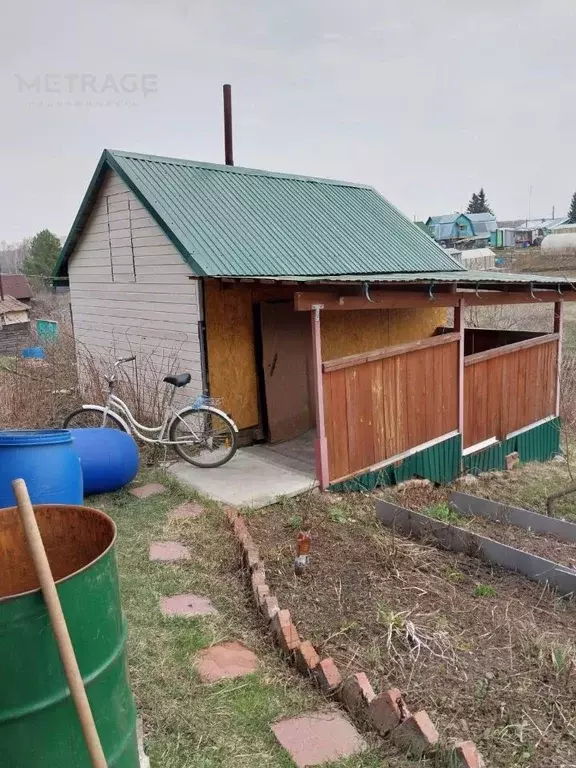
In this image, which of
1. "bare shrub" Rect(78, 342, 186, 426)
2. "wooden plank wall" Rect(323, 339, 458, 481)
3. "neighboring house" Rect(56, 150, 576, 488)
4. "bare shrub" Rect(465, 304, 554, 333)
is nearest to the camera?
"wooden plank wall" Rect(323, 339, 458, 481)

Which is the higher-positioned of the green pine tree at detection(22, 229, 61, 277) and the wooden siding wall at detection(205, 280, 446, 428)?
the green pine tree at detection(22, 229, 61, 277)

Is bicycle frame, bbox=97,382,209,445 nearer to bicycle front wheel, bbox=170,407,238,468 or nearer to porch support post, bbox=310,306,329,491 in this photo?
bicycle front wheel, bbox=170,407,238,468

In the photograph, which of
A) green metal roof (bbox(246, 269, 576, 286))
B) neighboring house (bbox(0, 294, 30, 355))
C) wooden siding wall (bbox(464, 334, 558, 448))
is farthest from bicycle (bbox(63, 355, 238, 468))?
neighboring house (bbox(0, 294, 30, 355))

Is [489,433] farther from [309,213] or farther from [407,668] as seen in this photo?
[407,668]

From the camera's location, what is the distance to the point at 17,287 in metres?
32.6

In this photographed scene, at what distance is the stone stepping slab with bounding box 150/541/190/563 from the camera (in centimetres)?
438

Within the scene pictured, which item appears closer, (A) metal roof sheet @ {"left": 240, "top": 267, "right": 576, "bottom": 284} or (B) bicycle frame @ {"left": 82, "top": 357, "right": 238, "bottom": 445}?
(A) metal roof sheet @ {"left": 240, "top": 267, "right": 576, "bottom": 284}

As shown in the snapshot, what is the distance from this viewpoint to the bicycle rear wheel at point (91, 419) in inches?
254

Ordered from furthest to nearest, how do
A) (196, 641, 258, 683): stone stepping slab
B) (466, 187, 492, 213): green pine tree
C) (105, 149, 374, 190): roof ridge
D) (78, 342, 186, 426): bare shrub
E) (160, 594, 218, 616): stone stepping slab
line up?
(466, 187, 492, 213): green pine tree < (105, 149, 374, 190): roof ridge < (78, 342, 186, 426): bare shrub < (160, 594, 218, 616): stone stepping slab < (196, 641, 258, 683): stone stepping slab

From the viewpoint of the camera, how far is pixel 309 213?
9.25 meters

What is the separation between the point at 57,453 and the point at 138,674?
1.78 meters

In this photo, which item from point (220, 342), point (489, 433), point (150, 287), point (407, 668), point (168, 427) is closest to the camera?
point (407, 668)

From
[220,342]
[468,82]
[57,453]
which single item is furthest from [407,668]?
[468,82]

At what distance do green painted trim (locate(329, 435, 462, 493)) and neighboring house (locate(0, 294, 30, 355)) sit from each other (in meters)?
21.9
